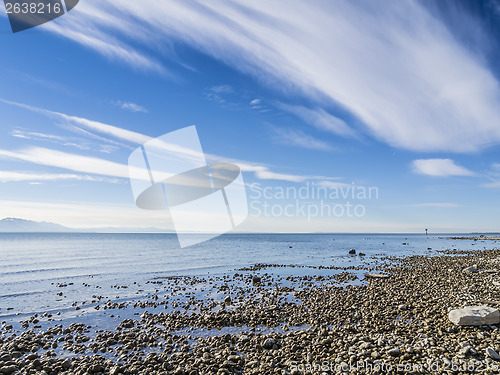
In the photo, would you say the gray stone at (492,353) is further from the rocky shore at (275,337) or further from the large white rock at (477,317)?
the large white rock at (477,317)

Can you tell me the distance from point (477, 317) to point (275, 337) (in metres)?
7.86

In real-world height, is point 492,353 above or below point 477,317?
below

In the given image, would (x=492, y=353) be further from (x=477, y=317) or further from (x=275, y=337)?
(x=275, y=337)

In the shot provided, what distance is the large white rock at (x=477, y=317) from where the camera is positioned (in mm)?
10586

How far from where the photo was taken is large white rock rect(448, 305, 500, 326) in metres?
10.6

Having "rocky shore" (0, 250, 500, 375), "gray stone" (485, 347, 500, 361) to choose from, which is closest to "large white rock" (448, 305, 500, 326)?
"rocky shore" (0, 250, 500, 375)

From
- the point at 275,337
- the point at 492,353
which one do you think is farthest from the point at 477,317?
the point at 275,337

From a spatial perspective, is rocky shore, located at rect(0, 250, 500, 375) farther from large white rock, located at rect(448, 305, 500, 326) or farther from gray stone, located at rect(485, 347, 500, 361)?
large white rock, located at rect(448, 305, 500, 326)

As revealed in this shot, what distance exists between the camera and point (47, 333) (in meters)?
12.7

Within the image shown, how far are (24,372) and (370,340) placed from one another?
11998mm

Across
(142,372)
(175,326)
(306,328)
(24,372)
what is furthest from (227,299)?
(24,372)

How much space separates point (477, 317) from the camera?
1064cm

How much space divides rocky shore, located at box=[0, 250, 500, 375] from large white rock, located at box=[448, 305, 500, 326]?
217 millimetres

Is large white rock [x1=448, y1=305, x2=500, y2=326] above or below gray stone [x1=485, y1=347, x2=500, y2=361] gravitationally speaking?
above
